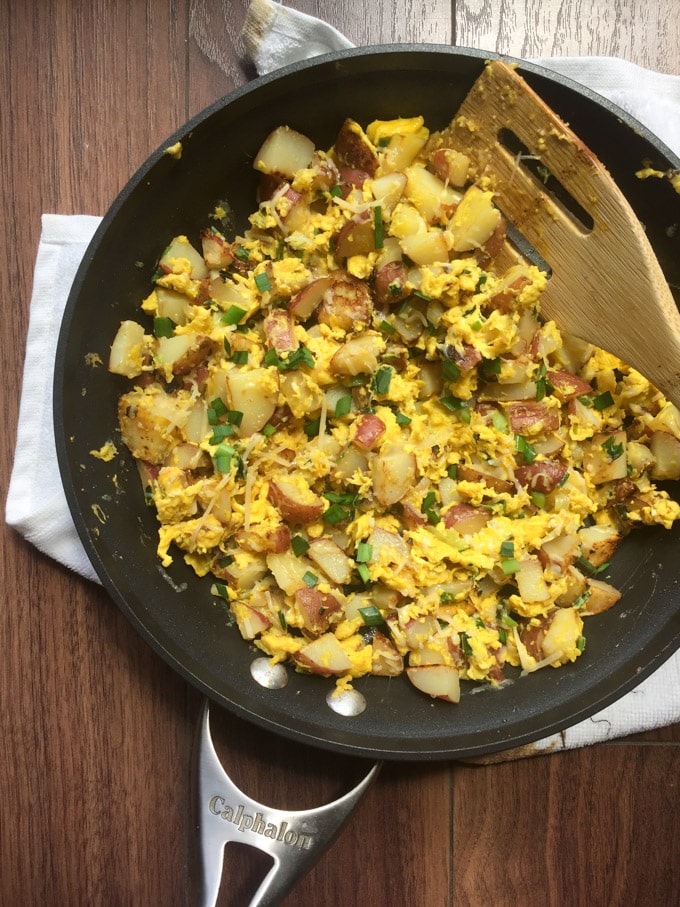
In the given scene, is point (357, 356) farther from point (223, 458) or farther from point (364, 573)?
point (364, 573)

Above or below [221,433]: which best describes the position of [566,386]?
above

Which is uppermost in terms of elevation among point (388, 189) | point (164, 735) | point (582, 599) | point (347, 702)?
point (388, 189)

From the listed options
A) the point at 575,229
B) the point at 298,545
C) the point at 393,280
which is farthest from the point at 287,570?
the point at 575,229

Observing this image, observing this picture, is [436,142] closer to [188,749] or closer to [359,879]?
[188,749]

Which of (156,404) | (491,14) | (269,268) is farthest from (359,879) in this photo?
(491,14)

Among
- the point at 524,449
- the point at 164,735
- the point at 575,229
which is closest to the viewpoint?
the point at 575,229

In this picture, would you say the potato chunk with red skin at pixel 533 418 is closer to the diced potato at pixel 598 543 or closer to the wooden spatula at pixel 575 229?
the wooden spatula at pixel 575 229
